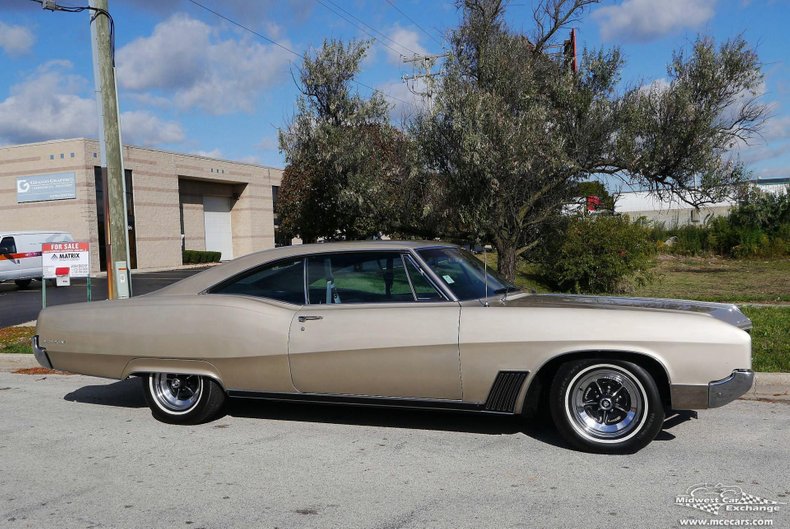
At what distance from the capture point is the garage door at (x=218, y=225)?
40062mm

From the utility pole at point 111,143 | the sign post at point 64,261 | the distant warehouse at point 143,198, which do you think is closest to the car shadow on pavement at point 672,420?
the utility pole at point 111,143

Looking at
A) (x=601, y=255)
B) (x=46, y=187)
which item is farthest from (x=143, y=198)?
(x=601, y=255)

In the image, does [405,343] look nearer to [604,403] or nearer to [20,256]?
[604,403]

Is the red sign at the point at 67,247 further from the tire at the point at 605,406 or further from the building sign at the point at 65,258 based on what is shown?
the tire at the point at 605,406

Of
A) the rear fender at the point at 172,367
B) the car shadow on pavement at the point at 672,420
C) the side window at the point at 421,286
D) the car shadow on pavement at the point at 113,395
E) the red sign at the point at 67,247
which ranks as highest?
the red sign at the point at 67,247

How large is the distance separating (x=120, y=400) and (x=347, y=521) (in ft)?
12.8

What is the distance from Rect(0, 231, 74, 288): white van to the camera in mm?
21531

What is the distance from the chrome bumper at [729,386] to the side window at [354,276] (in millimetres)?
2244

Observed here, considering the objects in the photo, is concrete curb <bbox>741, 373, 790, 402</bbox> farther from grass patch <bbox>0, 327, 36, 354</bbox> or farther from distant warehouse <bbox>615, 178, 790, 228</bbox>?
distant warehouse <bbox>615, 178, 790, 228</bbox>

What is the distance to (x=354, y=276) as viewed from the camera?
5438 mm

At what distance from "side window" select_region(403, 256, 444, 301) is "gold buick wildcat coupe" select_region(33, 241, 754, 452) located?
1 cm

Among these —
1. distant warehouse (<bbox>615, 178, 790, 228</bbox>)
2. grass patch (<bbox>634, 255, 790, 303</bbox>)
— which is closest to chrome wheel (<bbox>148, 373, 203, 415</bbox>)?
grass patch (<bbox>634, 255, 790, 303</bbox>)

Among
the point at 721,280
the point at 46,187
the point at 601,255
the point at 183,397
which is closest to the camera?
the point at 183,397

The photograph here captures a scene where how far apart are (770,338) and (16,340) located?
1045 centimetres
